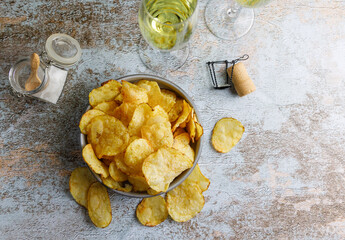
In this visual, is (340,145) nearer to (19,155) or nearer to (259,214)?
(259,214)

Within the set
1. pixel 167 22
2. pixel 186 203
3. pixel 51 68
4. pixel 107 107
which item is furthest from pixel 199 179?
pixel 51 68

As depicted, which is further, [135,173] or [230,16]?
[230,16]

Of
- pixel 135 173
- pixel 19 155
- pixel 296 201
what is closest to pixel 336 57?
pixel 296 201

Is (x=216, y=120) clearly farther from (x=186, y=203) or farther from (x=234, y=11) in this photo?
(x=234, y=11)

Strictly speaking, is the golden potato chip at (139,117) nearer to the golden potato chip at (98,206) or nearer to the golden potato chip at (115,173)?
the golden potato chip at (115,173)

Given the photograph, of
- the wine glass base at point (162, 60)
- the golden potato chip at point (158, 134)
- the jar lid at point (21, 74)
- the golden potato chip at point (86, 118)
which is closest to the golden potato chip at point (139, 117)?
the golden potato chip at point (158, 134)

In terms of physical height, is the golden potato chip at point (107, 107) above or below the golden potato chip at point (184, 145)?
above
